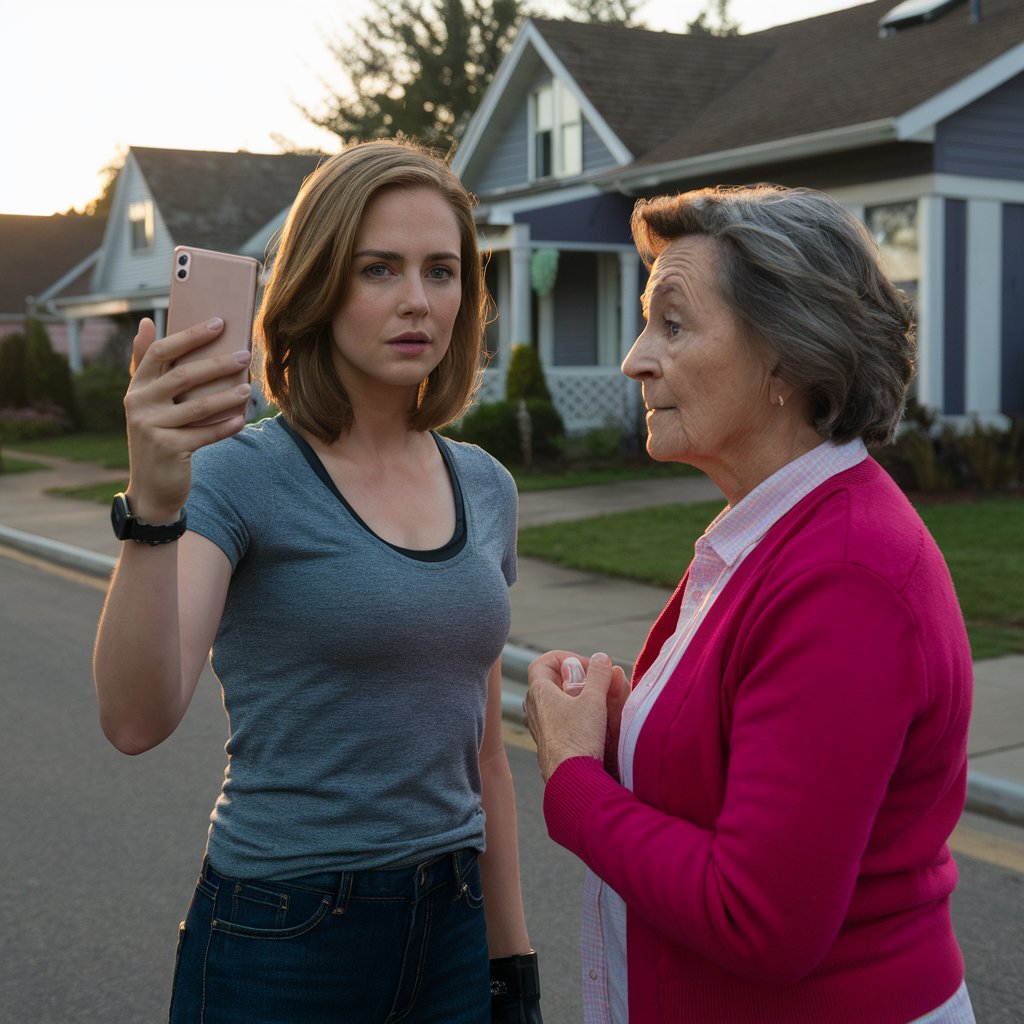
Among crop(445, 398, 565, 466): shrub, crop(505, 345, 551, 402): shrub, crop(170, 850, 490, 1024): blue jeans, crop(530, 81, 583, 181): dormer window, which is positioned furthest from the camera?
crop(530, 81, 583, 181): dormer window

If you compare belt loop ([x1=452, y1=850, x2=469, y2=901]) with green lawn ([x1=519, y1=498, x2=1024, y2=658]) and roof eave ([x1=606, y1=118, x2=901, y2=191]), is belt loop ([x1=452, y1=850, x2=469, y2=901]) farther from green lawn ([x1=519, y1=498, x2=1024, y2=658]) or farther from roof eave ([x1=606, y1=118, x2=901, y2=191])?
roof eave ([x1=606, y1=118, x2=901, y2=191])

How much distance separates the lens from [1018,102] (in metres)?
16.2

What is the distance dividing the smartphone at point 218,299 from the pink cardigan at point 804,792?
2.22ft

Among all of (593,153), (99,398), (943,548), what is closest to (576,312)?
(593,153)

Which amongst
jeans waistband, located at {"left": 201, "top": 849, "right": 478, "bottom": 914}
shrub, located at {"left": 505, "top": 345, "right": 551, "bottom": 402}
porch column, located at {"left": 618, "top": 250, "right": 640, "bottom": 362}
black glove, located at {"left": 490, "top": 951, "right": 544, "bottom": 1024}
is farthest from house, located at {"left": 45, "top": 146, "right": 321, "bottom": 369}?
jeans waistband, located at {"left": 201, "top": 849, "right": 478, "bottom": 914}

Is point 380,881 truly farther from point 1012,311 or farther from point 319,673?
point 1012,311

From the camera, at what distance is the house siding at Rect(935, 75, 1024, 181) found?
50.5 feet

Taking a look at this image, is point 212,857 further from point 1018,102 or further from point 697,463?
point 1018,102

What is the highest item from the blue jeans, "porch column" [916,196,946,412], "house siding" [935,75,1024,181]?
"house siding" [935,75,1024,181]

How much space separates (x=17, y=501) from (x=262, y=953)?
1620cm

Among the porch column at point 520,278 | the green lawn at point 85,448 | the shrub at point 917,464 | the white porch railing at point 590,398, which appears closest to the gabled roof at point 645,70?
the porch column at point 520,278

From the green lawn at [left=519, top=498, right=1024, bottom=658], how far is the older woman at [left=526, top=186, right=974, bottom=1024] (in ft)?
19.6

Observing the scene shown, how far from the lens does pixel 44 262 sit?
1871 inches

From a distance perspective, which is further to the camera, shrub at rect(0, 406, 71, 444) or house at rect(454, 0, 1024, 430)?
shrub at rect(0, 406, 71, 444)
